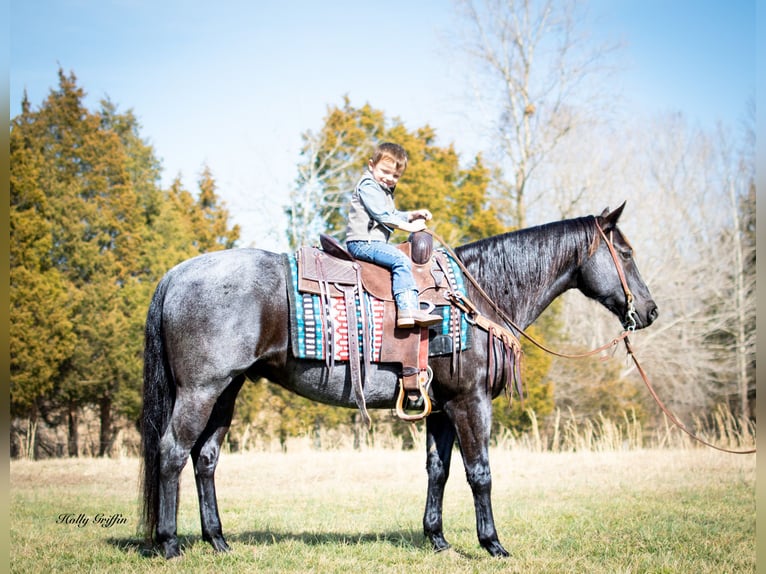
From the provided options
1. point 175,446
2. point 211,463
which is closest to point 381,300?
point 175,446

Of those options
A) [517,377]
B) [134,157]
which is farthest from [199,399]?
[134,157]

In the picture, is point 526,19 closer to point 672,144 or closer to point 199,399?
point 672,144

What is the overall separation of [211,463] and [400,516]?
7.47 ft

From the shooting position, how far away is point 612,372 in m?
16.4

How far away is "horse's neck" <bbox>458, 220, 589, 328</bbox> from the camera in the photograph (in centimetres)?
523

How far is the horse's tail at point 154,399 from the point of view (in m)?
4.84

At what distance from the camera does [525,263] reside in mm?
5254

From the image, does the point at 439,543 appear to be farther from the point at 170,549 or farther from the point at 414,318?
the point at 170,549

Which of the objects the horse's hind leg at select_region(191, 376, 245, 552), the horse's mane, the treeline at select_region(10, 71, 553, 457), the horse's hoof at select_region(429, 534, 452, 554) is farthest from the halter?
the treeline at select_region(10, 71, 553, 457)

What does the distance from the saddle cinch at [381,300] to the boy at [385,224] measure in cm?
9

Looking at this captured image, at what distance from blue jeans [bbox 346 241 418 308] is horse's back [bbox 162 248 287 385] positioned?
58cm

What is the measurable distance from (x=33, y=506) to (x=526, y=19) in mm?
16184

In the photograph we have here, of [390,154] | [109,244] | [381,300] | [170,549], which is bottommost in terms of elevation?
[170,549]

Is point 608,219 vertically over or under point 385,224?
over
